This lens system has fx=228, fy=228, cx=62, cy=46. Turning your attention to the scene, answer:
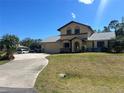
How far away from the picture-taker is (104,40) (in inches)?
1676

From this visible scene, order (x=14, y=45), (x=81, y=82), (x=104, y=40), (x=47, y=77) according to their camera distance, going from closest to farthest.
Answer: (x=81, y=82) < (x=47, y=77) < (x=14, y=45) < (x=104, y=40)

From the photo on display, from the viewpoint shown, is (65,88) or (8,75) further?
(8,75)

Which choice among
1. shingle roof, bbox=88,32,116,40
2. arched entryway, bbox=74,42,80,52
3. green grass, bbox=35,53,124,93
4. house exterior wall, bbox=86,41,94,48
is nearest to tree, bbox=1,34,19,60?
arched entryway, bbox=74,42,80,52

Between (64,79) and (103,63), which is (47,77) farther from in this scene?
(103,63)

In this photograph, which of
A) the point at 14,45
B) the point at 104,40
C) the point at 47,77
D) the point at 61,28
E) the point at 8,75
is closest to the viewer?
the point at 47,77

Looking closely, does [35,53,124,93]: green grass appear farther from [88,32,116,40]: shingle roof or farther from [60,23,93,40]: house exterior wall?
[60,23,93,40]: house exterior wall

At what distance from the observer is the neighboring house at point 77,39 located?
43406mm

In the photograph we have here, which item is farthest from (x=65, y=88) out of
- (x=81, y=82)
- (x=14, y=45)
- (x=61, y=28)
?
(x=61, y=28)

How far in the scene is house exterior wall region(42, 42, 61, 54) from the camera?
48234 mm

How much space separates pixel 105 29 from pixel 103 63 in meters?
61.9

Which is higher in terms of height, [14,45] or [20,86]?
[14,45]

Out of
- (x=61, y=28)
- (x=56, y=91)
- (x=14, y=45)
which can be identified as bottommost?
(x=56, y=91)

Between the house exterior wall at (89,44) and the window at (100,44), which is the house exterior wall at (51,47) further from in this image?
the window at (100,44)

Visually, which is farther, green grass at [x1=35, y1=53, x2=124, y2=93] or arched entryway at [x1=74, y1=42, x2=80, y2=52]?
arched entryway at [x1=74, y1=42, x2=80, y2=52]
